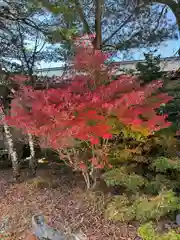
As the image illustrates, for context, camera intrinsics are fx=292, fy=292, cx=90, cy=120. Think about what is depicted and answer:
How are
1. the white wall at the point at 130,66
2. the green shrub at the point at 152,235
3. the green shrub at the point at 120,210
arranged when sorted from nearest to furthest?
the green shrub at the point at 152,235, the green shrub at the point at 120,210, the white wall at the point at 130,66

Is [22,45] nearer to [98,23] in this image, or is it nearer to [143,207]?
[98,23]

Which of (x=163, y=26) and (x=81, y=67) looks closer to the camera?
(x=81, y=67)

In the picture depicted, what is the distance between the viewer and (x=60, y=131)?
2516 mm

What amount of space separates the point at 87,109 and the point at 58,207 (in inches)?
43.3

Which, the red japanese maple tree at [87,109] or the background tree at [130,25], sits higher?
the background tree at [130,25]

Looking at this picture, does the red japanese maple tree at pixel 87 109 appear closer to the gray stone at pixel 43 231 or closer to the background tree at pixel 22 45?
the gray stone at pixel 43 231

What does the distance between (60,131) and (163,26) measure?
12.8ft

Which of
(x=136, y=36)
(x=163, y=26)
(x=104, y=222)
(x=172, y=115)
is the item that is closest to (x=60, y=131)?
(x=104, y=222)

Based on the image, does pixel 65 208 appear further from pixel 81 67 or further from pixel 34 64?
pixel 34 64

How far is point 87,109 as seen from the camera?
249cm

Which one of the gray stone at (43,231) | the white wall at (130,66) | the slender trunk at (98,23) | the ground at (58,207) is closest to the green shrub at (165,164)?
the ground at (58,207)

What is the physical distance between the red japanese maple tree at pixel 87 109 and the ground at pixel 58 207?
39 centimetres

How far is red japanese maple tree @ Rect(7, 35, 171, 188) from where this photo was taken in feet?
7.99

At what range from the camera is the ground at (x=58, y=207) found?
8.34 ft
